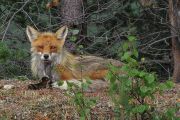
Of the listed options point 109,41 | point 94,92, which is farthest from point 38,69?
point 109,41

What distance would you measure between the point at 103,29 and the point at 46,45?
5333mm

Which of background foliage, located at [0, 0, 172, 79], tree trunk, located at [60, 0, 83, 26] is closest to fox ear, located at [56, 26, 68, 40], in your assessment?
background foliage, located at [0, 0, 172, 79]

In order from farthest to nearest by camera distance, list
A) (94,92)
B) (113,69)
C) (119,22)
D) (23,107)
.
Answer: (119,22), (94,92), (23,107), (113,69)

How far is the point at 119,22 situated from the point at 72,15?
4.90 feet

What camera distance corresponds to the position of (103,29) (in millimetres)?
15906

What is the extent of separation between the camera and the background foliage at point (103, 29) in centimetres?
1380

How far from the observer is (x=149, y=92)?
7.39m

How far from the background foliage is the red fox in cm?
215

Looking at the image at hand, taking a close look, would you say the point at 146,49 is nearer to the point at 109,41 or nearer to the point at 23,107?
the point at 109,41

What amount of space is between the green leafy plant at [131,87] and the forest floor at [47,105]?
654 mm

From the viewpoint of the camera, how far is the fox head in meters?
10.7

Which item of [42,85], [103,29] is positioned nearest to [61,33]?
[42,85]

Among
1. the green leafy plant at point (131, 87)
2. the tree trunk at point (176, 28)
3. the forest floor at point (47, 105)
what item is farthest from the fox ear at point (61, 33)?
the green leafy plant at point (131, 87)

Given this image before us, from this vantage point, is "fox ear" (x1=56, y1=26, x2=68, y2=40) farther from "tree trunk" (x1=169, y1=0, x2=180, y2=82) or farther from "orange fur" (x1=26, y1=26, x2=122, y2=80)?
"tree trunk" (x1=169, y1=0, x2=180, y2=82)
